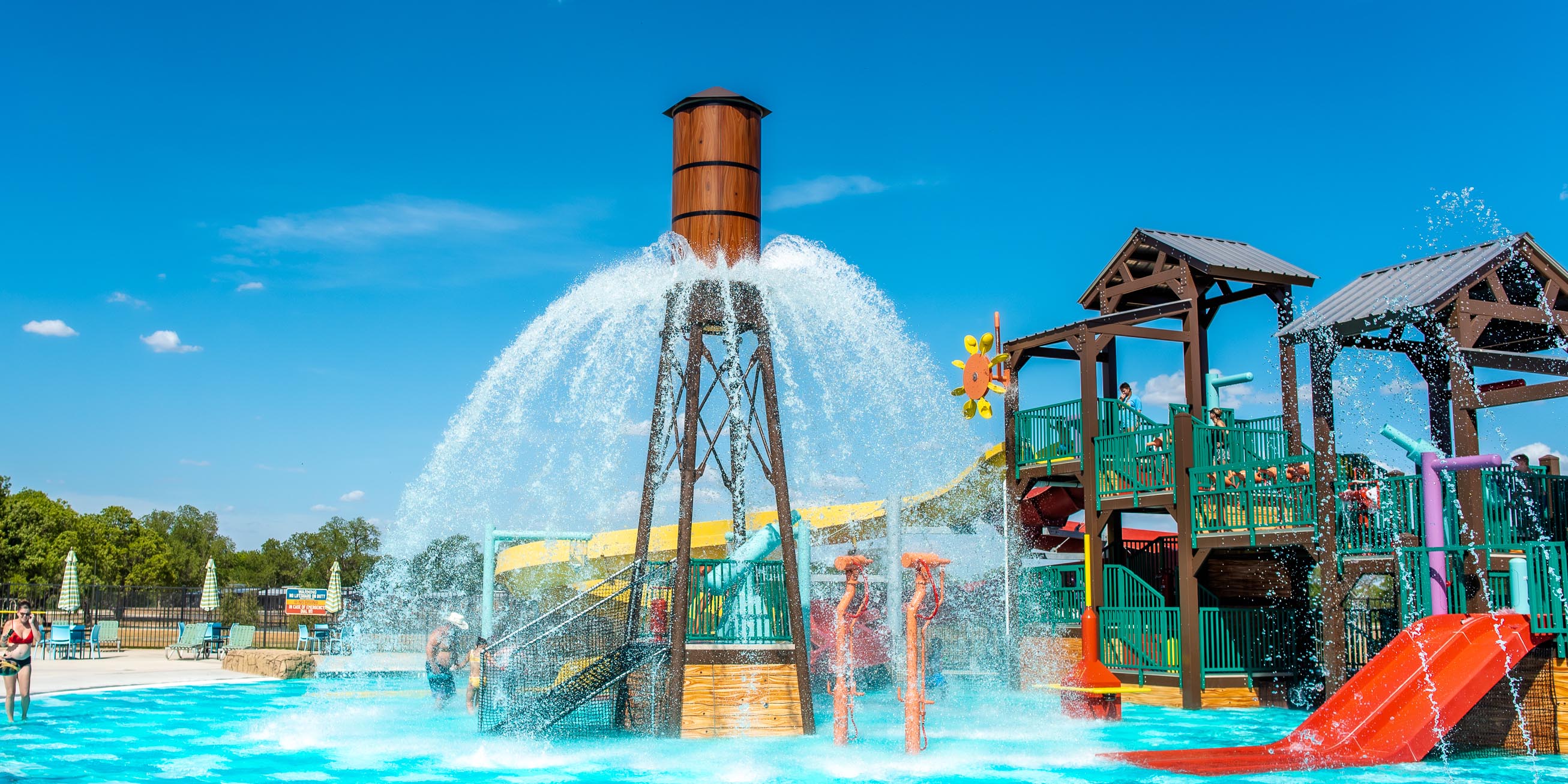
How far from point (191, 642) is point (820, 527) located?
15104mm

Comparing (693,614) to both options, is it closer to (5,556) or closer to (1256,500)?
(1256,500)

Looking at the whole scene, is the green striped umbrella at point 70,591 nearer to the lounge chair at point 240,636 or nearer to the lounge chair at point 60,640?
the lounge chair at point 60,640

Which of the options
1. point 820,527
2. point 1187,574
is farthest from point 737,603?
point 820,527

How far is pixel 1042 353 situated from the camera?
23141 mm

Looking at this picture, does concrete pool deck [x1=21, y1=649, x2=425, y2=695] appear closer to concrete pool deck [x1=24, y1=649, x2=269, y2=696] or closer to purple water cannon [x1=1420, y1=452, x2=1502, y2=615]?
concrete pool deck [x1=24, y1=649, x2=269, y2=696]

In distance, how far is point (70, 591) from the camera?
3014 centimetres

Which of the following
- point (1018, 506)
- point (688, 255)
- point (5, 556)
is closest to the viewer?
point (688, 255)

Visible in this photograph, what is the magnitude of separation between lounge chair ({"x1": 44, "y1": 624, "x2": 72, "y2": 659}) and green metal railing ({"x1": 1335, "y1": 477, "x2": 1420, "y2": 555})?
26.1m

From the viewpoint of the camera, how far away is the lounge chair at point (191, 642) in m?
28.3

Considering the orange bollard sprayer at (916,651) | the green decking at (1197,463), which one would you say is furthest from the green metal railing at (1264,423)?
the orange bollard sprayer at (916,651)

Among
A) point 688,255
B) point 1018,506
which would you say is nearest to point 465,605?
point 1018,506

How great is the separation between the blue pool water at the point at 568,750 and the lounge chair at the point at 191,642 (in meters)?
11.4

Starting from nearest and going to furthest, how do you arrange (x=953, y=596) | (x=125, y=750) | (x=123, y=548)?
(x=125, y=750)
(x=953, y=596)
(x=123, y=548)

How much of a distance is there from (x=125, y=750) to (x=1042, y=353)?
1644 centimetres
